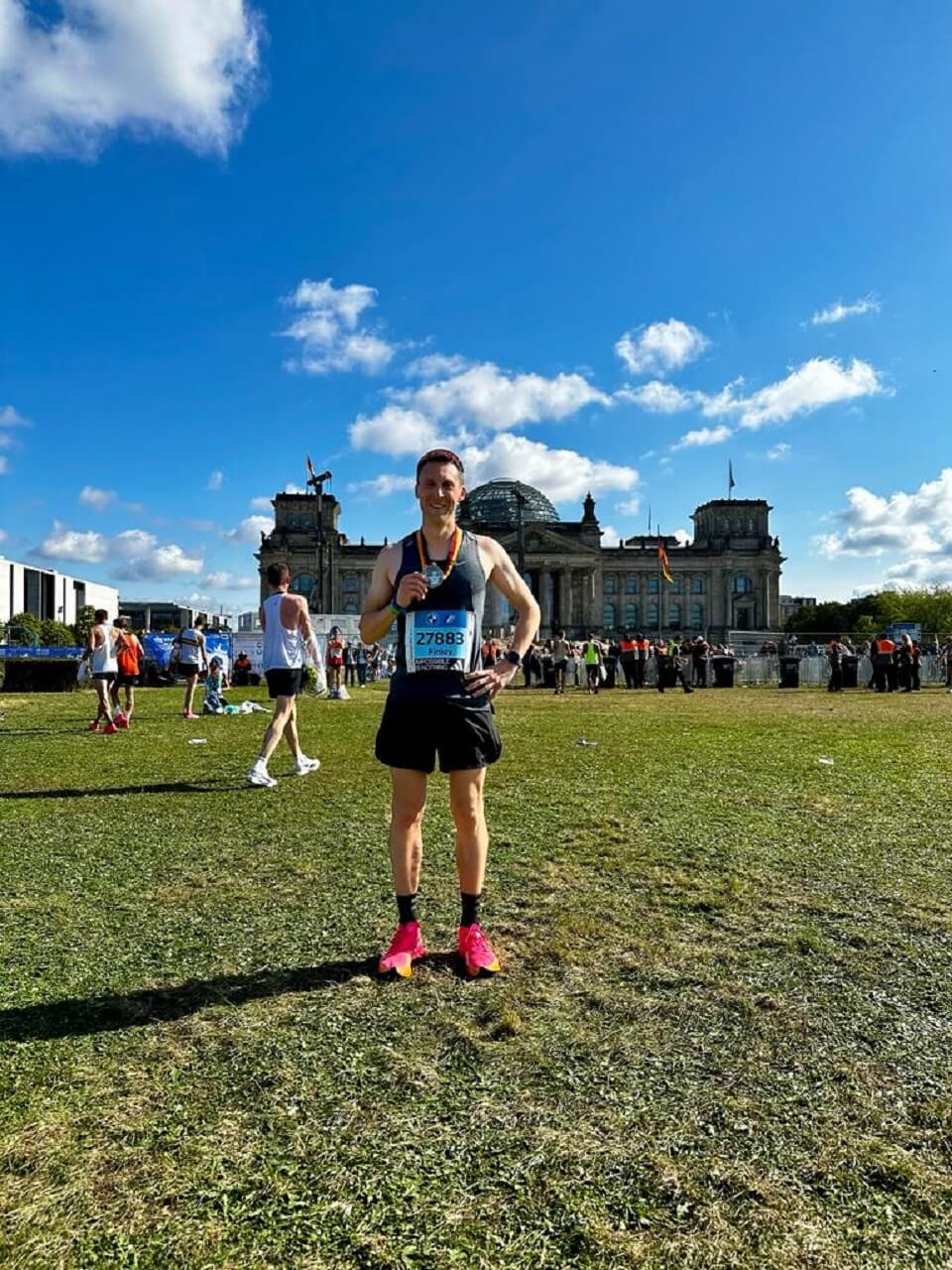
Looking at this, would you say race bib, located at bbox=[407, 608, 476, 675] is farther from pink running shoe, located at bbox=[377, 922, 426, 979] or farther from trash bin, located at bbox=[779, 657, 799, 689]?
trash bin, located at bbox=[779, 657, 799, 689]

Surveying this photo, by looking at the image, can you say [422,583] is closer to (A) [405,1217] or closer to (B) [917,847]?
(A) [405,1217]

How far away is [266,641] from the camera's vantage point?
7520 millimetres

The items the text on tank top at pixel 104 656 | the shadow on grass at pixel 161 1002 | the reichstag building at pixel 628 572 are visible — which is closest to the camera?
the shadow on grass at pixel 161 1002

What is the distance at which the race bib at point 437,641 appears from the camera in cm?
319

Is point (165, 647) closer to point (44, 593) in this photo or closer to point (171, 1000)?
point (171, 1000)

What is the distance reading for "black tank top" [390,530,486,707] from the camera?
3.18 metres

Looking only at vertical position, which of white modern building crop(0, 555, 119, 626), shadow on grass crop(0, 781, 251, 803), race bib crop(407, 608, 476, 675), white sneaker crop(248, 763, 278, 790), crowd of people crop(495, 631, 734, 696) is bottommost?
shadow on grass crop(0, 781, 251, 803)

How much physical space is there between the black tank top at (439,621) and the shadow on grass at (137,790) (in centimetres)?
425

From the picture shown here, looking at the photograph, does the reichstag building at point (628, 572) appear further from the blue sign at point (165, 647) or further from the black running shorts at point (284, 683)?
the black running shorts at point (284, 683)

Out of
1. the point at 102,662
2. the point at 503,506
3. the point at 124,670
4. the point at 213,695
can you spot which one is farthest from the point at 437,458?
the point at 503,506

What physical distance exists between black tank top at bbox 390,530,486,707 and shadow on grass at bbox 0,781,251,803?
425cm

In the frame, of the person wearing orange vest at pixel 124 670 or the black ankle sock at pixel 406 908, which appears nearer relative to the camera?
the black ankle sock at pixel 406 908

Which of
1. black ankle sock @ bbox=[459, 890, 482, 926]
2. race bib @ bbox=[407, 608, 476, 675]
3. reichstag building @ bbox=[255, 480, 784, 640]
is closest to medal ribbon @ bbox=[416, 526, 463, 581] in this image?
race bib @ bbox=[407, 608, 476, 675]

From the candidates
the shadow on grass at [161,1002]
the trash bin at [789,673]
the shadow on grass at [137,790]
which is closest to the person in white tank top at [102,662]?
the shadow on grass at [137,790]
